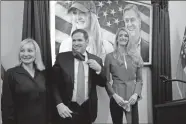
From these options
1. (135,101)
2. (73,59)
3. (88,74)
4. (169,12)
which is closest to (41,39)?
(73,59)

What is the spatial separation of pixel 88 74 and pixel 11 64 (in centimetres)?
95

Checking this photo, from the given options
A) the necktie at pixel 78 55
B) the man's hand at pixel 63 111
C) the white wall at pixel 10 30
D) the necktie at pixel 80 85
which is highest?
the white wall at pixel 10 30

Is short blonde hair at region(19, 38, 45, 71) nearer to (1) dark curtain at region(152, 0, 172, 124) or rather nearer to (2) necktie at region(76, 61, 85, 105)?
(2) necktie at region(76, 61, 85, 105)

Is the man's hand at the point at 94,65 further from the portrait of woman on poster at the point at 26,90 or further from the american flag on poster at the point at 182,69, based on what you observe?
the american flag on poster at the point at 182,69

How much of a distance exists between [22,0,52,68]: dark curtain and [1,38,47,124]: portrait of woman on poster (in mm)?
124

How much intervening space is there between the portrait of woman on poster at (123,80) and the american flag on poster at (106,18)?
0.14m

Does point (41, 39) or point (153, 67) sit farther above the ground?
point (41, 39)

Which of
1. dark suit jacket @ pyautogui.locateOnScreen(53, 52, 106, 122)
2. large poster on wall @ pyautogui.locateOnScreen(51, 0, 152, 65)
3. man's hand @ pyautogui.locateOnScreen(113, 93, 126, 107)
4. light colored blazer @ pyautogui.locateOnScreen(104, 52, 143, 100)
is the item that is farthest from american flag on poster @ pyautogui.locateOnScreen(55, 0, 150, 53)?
man's hand @ pyautogui.locateOnScreen(113, 93, 126, 107)

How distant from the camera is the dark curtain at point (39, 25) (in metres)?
3.83

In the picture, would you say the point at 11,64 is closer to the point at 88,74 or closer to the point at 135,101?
the point at 88,74

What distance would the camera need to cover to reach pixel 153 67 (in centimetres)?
435

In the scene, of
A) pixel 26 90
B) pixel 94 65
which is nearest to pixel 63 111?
pixel 26 90

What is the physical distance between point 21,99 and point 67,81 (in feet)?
1.99

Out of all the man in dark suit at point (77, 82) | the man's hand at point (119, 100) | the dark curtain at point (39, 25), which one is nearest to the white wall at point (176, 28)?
the man's hand at point (119, 100)
